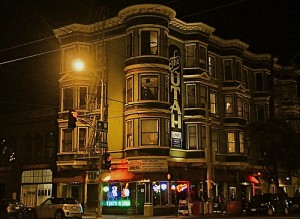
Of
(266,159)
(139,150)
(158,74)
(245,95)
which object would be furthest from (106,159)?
(245,95)

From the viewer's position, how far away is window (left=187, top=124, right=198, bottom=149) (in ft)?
132

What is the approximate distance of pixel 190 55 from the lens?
41.9m

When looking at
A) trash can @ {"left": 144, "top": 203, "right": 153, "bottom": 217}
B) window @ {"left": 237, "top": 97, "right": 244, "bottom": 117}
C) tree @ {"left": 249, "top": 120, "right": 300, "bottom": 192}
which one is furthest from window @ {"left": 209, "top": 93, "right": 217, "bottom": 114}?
trash can @ {"left": 144, "top": 203, "right": 153, "bottom": 217}

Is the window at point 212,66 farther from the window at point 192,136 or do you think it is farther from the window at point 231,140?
the window at point 192,136

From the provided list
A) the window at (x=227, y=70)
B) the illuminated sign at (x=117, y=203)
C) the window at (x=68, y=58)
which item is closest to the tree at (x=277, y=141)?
the window at (x=227, y=70)

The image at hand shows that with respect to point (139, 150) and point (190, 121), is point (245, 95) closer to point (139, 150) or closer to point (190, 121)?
point (190, 121)

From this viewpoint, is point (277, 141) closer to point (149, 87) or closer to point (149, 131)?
point (149, 131)

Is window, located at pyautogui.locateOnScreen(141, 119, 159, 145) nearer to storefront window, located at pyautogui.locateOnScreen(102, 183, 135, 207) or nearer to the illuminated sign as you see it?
storefront window, located at pyautogui.locateOnScreen(102, 183, 135, 207)

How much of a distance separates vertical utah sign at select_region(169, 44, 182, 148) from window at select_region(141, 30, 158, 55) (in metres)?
2.90

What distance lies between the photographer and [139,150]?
3547 centimetres

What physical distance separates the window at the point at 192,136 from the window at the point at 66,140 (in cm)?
1085

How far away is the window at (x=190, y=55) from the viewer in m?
41.8

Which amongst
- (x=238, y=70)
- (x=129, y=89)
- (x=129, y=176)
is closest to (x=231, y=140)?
(x=238, y=70)

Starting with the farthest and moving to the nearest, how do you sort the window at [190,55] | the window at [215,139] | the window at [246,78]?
the window at [246,78] < the window at [215,139] < the window at [190,55]
